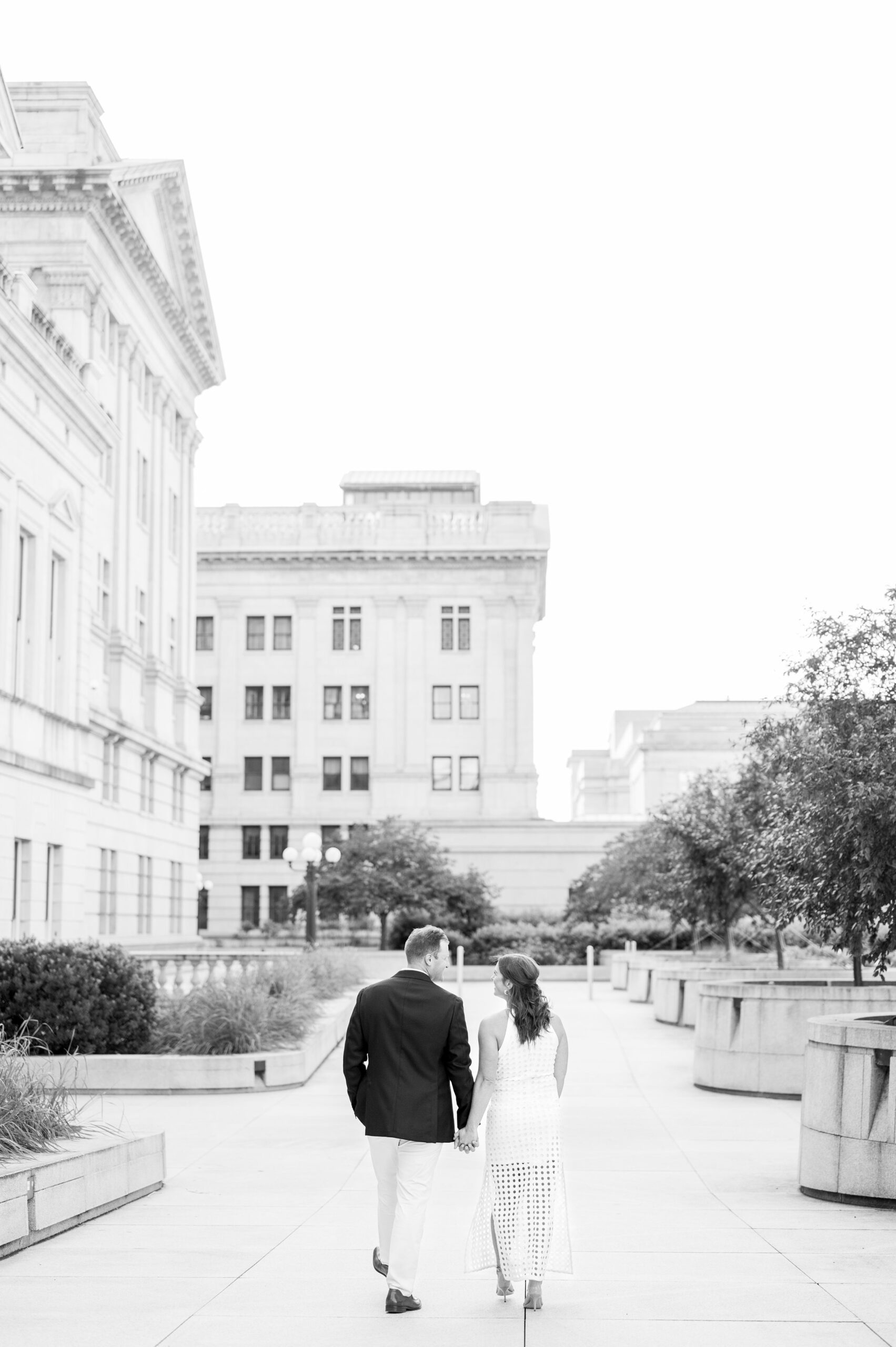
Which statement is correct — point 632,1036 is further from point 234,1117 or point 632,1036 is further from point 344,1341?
point 344,1341

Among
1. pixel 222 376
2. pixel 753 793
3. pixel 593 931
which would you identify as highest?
pixel 222 376

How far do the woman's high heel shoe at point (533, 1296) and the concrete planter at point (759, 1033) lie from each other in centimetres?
1046

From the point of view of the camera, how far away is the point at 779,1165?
13.1 meters

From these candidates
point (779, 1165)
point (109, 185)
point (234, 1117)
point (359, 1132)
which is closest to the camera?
point (779, 1165)

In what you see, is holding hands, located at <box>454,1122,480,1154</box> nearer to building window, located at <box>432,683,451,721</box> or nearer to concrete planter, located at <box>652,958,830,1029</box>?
concrete planter, located at <box>652,958,830,1029</box>

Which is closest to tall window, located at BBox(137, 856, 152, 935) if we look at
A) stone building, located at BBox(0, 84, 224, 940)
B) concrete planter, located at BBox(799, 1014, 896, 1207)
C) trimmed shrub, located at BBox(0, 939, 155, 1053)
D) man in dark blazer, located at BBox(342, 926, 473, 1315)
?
stone building, located at BBox(0, 84, 224, 940)

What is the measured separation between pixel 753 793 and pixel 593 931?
26848 mm

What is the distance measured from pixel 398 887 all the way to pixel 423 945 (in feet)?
158

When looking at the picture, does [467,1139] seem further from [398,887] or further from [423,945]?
[398,887]

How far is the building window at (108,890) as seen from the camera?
4441 centimetres

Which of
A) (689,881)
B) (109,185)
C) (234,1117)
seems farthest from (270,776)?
(234,1117)

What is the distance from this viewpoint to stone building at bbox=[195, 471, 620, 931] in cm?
7700

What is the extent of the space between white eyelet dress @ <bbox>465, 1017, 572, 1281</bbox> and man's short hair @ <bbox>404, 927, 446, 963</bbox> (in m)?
0.55

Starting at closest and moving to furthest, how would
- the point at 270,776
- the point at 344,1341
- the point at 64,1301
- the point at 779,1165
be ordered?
1. the point at 344,1341
2. the point at 64,1301
3. the point at 779,1165
4. the point at 270,776
